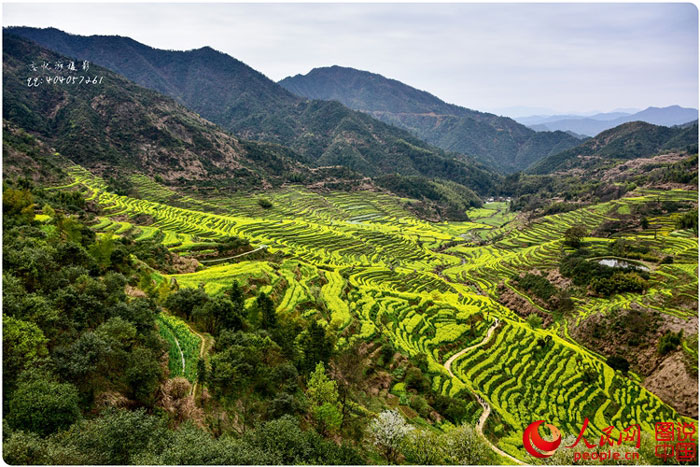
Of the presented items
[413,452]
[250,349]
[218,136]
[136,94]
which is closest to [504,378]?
[413,452]

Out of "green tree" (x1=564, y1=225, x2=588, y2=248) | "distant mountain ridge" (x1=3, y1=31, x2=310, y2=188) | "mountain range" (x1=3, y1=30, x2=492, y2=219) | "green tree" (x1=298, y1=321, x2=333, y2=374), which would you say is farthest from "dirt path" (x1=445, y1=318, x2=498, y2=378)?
"distant mountain ridge" (x1=3, y1=31, x2=310, y2=188)

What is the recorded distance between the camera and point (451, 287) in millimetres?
60000

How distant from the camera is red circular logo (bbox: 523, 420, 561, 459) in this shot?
2397cm

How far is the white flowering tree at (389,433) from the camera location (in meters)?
18.3

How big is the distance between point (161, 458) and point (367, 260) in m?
60.4

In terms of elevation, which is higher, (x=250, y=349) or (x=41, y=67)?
(x=41, y=67)

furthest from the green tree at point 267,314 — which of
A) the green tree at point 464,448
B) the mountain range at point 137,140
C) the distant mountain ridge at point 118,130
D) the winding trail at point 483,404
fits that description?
the distant mountain ridge at point 118,130

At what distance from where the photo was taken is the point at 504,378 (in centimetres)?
3353

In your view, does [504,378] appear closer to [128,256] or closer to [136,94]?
[128,256]

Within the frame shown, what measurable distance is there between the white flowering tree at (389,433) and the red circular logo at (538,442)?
37.8 ft

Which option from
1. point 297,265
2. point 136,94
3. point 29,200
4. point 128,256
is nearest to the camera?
point 29,200

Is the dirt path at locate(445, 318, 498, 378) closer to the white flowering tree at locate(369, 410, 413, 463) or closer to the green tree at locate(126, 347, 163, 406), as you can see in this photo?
the white flowering tree at locate(369, 410, 413, 463)

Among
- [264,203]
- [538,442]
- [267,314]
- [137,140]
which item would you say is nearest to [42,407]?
[267,314]

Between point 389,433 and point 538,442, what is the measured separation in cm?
1486
